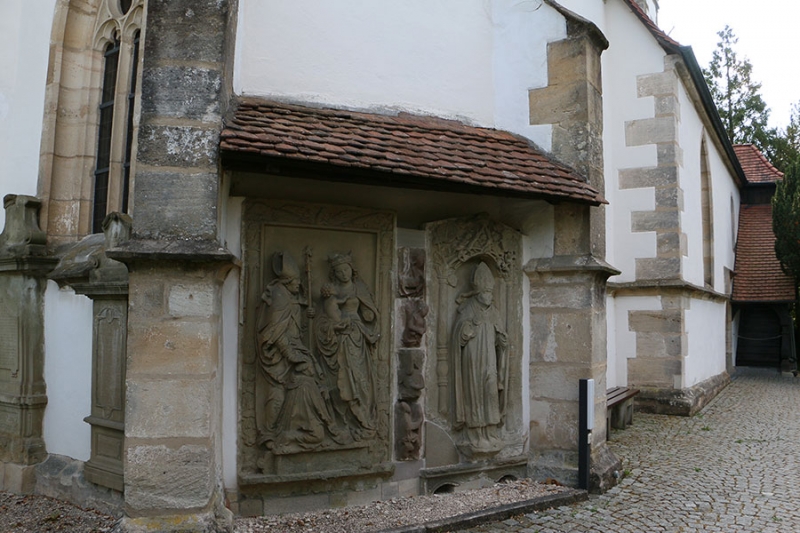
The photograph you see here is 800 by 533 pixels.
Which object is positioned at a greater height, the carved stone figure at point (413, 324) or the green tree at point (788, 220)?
the green tree at point (788, 220)

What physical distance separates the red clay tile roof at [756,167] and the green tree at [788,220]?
3.27 metres

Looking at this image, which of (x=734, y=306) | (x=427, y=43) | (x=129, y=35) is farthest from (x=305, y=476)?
(x=734, y=306)

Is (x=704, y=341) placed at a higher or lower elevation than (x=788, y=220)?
lower

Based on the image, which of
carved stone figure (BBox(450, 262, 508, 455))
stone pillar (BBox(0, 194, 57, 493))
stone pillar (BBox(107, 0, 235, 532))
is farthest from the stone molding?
stone pillar (BBox(0, 194, 57, 493))

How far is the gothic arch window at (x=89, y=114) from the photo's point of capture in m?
5.96

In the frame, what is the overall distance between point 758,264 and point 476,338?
1422 cm

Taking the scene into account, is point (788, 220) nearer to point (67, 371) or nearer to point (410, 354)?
point (410, 354)

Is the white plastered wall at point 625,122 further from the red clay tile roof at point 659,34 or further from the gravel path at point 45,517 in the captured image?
the gravel path at point 45,517

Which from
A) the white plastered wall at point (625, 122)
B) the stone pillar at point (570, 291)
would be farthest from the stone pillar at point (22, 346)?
the white plastered wall at point (625, 122)

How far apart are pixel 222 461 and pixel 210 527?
0.76 metres

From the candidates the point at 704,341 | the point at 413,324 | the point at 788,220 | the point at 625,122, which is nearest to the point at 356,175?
the point at 413,324

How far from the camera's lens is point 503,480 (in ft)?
18.5

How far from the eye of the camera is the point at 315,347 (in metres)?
4.89

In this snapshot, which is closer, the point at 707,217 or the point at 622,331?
the point at 622,331
